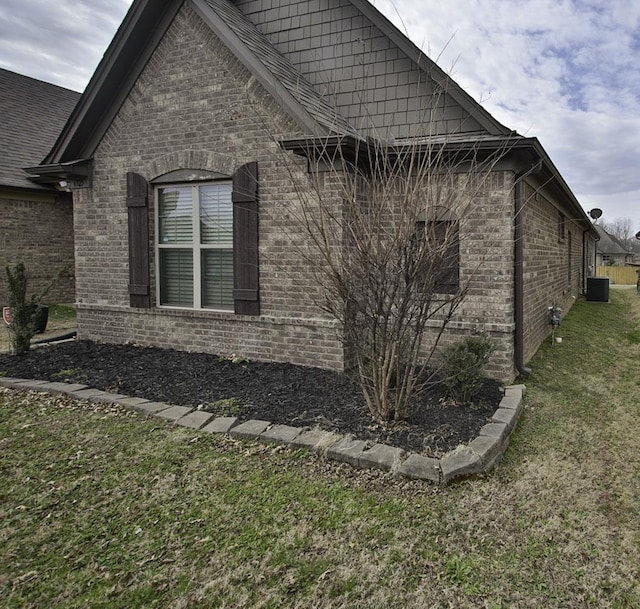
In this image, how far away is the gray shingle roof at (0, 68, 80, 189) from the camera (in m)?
13.8

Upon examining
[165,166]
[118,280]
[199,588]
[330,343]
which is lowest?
[199,588]

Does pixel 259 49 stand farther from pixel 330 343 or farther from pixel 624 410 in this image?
pixel 624 410

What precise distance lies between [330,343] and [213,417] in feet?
7.29

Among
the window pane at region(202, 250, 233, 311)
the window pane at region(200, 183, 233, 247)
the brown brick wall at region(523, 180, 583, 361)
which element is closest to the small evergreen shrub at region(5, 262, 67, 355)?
the window pane at region(202, 250, 233, 311)

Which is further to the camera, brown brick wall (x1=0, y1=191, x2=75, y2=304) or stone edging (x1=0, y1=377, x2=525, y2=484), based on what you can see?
brown brick wall (x1=0, y1=191, x2=75, y2=304)

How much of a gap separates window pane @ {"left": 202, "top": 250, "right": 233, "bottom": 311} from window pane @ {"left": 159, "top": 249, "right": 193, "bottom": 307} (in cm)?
30

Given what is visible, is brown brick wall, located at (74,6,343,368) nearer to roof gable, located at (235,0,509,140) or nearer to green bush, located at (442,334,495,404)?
roof gable, located at (235,0,509,140)

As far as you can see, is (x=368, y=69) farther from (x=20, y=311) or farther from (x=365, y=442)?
(x=20, y=311)

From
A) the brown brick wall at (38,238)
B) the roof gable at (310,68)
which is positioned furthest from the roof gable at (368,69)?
the brown brick wall at (38,238)

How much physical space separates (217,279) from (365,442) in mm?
4240

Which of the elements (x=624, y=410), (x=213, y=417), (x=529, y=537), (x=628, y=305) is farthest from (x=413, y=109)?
(x=628, y=305)

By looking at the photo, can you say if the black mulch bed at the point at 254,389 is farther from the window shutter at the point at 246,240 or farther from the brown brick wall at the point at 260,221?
the window shutter at the point at 246,240

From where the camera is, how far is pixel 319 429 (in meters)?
4.46

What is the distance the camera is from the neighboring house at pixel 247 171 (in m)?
6.39
